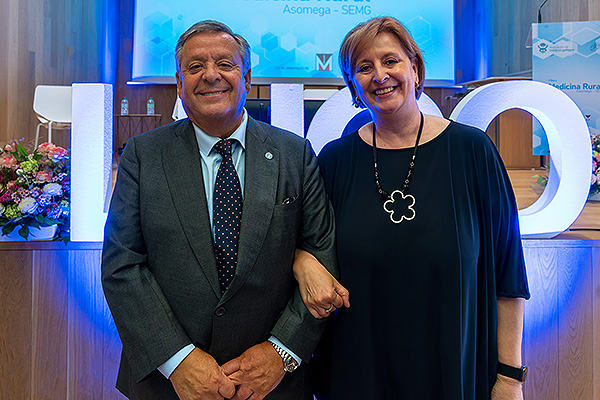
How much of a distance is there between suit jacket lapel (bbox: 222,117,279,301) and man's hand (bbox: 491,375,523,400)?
0.83m

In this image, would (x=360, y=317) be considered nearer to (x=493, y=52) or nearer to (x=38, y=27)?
(x=38, y=27)

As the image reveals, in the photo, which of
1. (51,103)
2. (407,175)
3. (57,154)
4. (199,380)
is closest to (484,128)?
(407,175)

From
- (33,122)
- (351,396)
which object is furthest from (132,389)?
(33,122)

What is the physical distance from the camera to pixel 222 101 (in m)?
1.33

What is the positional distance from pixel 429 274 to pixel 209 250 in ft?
2.03

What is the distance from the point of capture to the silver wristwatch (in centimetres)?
134

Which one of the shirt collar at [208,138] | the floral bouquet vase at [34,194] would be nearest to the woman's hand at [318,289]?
the shirt collar at [208,138]

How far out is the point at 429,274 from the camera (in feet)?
4.36

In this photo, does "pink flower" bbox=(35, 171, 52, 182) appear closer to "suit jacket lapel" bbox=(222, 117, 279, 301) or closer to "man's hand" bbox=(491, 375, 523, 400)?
"suit jacket lapel" bbox=(222, 117, 279, 301)

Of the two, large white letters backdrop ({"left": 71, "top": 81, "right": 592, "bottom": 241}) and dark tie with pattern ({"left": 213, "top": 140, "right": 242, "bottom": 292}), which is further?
A: large white letters backdrop ({"left": 71, "top": 81, "right": 592, "bottom": 241})

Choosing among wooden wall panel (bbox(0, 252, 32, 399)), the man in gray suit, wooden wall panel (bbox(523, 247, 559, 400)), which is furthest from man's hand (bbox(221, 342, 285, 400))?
wooden wall panel (bbox(523, 247, 559, 400))

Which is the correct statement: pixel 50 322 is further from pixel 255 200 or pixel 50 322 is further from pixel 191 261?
pixel 255 200

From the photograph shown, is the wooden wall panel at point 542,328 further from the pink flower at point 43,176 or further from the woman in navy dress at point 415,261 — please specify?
the pink flower at point 43,176

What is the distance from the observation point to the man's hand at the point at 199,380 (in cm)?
126
